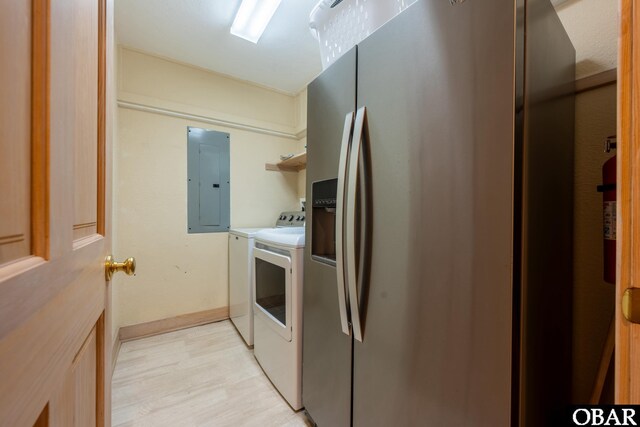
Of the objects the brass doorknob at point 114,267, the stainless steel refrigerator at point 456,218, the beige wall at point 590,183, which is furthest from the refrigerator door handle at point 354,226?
the beige wall at point 590,183

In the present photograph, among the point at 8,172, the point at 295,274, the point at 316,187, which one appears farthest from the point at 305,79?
the point at 8,172

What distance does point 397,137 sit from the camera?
79 centimetres

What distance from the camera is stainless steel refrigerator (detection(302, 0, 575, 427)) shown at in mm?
570

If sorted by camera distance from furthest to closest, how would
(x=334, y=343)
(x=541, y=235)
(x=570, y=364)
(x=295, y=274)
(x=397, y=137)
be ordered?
(x=295, y=274)
(x=334, y=343)
(x=570, y=364)
(x=397, y=137)
(x=541, y=235)

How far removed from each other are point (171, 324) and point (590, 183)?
3048 millimetres

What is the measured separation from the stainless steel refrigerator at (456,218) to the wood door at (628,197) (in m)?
0.15

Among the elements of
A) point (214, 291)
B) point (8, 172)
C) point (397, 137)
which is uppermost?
point (397, 137)

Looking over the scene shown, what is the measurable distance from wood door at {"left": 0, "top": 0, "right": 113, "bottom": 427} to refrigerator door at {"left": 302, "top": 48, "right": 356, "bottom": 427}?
0.78 meters

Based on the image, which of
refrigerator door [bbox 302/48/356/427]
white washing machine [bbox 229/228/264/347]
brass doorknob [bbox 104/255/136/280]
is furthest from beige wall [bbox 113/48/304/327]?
brass doorknob [bbox 104/255/136/280]

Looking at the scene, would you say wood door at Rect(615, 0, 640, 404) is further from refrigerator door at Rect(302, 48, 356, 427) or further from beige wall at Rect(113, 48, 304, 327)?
beige wall at Rect(113, 48, 304, 327)

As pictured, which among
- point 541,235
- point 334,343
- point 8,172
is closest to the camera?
point 8,172

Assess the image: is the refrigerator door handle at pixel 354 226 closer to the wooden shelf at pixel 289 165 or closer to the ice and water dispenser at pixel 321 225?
the ice and water dispenser at pixel 321 225

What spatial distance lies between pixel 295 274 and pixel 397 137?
904 mm

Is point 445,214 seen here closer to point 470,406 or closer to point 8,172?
point 470,406
